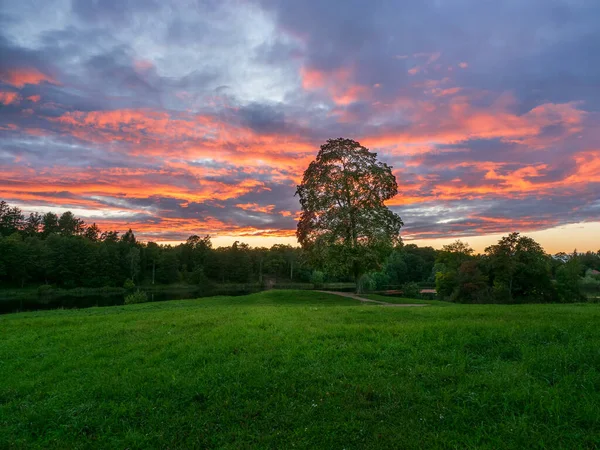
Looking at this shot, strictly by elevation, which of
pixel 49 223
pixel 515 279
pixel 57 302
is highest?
pixel 49 223

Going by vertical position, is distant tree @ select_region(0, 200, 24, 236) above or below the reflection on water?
above

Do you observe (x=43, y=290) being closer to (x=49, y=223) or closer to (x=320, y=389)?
(x=49, y=223)

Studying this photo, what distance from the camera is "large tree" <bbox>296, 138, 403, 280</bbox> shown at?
84.3 feet

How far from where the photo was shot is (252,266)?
11344 centimetres

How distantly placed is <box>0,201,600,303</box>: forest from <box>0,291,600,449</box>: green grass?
19392mm

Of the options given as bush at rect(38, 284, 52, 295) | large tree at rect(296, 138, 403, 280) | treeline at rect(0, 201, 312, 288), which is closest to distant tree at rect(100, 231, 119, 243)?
treeline at rect(0, 201, 312, 288)

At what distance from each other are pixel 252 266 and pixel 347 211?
9068cm

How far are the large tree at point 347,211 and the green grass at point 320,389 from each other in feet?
52.3

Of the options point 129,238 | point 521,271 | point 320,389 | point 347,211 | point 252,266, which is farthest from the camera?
point 252,266

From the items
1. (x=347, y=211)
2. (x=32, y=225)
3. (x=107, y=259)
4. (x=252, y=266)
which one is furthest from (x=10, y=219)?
(x=347, y=211)

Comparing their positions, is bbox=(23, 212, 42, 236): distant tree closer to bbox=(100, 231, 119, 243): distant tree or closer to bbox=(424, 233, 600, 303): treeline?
bbox=(100, 231, 119, 243): distant tree

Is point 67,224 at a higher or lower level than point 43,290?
higher

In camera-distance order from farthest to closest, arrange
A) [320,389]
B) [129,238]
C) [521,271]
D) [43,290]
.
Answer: [129,238] < [43,290] < [521,271] < [320,389]

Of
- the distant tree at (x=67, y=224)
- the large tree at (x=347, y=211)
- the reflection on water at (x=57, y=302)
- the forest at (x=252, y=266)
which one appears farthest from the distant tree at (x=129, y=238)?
the large tree at (x=347, y=211)
